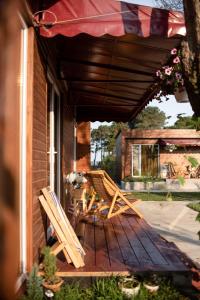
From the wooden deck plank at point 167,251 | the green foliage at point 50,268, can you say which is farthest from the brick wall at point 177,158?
the green foliage at point 50,268

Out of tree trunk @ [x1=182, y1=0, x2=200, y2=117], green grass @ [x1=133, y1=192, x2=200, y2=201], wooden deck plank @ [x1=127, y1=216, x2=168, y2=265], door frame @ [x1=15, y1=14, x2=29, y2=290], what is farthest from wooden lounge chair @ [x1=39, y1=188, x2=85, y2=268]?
green grass @ [x1=133, y1=192, x2=200, y2=201]

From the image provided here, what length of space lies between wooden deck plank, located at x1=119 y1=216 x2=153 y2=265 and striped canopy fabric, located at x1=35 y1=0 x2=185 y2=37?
212 cm

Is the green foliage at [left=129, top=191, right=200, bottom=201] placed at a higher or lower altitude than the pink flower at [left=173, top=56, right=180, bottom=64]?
lower

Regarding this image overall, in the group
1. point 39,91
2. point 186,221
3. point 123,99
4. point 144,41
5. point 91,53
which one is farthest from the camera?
point 186,221

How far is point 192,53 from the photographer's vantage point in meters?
2.90

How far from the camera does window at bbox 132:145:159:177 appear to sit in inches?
974

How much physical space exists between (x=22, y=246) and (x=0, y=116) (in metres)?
3.25

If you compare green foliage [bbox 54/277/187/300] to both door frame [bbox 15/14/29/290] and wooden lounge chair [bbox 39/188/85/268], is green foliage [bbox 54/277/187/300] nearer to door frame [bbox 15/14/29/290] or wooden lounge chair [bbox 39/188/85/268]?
wooden lounge chair [bbox 39/188/85/268]

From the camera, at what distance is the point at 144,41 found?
465cm

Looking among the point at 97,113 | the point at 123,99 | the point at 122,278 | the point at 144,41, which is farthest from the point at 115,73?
the point at 97,113

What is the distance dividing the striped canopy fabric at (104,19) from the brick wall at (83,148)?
1002cm

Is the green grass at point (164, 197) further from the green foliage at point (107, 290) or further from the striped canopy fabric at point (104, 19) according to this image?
the striped canopy fabric at point (104, 19)

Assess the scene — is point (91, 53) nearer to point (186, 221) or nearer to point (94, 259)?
point (94, 259)

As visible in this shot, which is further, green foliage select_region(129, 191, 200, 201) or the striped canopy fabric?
green foliage select_region(129, 191, 200, 201)
